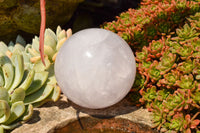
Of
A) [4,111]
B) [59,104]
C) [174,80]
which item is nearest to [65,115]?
[59,104]

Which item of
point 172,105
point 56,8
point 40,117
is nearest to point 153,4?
point 56,8

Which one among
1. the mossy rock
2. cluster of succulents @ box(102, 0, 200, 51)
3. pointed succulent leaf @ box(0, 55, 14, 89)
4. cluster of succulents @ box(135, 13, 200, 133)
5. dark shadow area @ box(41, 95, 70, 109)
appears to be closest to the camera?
cluster of succulents @ box(135, 13, 200, 133)

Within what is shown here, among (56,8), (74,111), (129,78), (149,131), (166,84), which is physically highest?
(56,8)

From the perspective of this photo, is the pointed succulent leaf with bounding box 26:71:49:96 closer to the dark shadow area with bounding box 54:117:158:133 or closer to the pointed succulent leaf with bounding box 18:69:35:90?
the pointed succulent leaf with bounding box 18:69:35:90

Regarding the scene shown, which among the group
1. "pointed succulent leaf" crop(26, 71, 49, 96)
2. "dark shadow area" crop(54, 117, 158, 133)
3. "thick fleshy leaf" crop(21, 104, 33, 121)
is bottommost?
"dark shadow area" crop(54, 117, 158, 133)

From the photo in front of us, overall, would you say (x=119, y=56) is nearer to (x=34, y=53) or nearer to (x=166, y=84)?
(x=166, y=84)

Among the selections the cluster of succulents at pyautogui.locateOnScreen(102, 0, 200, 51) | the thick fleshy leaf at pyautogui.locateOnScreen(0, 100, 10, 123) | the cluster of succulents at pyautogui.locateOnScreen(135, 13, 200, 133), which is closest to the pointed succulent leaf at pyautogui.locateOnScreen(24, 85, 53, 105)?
the thick fleshy leaf at pyautogui.locateOnScreen(0, 100, 10, 123)
